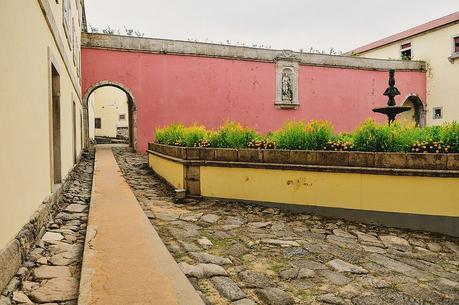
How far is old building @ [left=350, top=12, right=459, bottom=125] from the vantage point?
805 inches

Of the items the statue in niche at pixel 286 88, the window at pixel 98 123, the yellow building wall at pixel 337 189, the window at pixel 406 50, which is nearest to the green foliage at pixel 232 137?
the yellow building wall at pixel 337 189

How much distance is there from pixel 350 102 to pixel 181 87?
9592 mm

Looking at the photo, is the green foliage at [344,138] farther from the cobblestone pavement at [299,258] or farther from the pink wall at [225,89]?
the pink wall at [225,89]

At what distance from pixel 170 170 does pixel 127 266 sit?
15.4 feet

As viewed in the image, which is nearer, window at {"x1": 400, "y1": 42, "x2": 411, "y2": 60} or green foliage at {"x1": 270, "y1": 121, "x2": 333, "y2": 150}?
green foliage at {"x1": 270, "y1": 121, "x2": 333, "y2": 150}

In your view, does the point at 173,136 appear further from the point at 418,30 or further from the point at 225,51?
the point at 418,30

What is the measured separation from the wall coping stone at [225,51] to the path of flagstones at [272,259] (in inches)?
438

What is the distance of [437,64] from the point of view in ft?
69.2

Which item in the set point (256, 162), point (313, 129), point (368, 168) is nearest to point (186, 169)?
point (256, 162)

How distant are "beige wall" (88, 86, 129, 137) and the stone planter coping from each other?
23.6 m

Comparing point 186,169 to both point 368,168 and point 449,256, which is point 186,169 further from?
point 449,256

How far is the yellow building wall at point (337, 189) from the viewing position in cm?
488

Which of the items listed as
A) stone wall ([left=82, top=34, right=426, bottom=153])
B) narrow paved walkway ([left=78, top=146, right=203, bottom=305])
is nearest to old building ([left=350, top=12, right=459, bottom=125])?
stone wall ([left=82, top=34, right=426, bottom=153])

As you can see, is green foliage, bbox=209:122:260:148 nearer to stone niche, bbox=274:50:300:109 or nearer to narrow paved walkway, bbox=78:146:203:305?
narrow paved walkway, bbox=78:146:203:305
